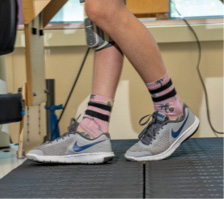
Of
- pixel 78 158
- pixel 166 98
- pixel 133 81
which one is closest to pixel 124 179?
pixel 78 158

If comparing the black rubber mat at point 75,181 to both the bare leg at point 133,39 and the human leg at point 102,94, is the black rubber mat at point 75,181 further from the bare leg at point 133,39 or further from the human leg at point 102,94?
the bare leg at point 133,39

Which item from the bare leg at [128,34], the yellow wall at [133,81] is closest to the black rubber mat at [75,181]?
the bare leg at [128,34]

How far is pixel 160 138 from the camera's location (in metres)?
1.29

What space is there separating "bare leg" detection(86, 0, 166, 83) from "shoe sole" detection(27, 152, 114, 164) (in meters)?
0.29

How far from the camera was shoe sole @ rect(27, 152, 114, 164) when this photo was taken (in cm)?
124

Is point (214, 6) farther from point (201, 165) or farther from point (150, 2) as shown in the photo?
point (201, 165)

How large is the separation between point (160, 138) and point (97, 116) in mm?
219

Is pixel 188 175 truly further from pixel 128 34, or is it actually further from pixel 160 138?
pixel 128 34

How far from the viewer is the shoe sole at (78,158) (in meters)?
1.24

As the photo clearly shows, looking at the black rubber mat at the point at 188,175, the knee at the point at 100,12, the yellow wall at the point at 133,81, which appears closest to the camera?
the black rubber mat at the point at 188,175

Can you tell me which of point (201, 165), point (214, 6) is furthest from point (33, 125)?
point (214, 6)

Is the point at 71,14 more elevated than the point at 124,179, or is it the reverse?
the point at 71,14

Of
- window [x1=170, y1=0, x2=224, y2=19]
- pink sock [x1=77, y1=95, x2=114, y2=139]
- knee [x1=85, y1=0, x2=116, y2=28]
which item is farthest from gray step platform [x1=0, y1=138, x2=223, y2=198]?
window [x1=170, y1=0, x2=224, y2=19]

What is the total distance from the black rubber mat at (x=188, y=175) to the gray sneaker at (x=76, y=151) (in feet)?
0.51
